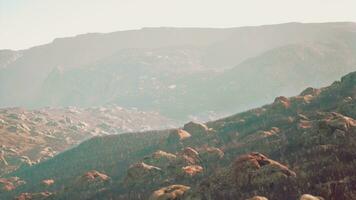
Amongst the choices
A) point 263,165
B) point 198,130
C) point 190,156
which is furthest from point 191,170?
point 198,130

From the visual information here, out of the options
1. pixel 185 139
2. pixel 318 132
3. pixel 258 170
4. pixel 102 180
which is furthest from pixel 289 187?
pixel 185 139

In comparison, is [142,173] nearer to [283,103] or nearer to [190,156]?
[190,156]

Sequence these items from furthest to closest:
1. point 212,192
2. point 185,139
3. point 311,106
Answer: point 185,139, point 311,106, point 212,192

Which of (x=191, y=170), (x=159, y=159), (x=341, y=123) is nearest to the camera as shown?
(x=341, y=123)

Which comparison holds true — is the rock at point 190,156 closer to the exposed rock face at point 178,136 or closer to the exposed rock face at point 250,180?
the exposed rock face at point 250,180

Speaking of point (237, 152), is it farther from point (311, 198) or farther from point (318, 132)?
point (311, 198)

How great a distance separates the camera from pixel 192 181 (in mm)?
91188

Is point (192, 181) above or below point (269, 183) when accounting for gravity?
below

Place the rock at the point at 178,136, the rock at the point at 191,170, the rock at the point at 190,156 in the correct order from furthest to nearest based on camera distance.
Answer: the rock at the point at 178,136, the rock at the point at 190,156, the rock at the point at 191,170

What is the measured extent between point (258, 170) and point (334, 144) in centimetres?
2255

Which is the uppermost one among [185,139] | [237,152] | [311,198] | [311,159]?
[311,198]

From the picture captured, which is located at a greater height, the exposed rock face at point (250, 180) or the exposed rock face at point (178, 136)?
the exposed rock face at point (250, 180)

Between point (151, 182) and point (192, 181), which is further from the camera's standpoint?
point (151, 182)

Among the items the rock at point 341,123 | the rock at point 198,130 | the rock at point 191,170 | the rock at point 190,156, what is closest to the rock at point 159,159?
the rock at point 190,156
